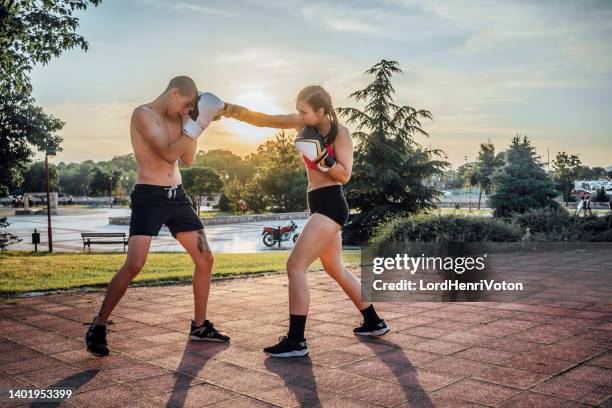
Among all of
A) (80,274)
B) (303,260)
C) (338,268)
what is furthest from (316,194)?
(80,274)

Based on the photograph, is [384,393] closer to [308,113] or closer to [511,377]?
[511,377]

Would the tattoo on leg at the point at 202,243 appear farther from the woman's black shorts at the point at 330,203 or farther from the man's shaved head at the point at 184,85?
the man's shaved head at the point at 184,85

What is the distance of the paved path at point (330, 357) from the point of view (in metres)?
3.00

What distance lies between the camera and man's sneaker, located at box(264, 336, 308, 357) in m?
3.74

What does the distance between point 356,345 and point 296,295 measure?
64 cm

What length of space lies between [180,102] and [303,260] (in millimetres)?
1412

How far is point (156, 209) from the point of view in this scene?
3979mm

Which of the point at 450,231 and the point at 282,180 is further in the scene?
the point at 282,180

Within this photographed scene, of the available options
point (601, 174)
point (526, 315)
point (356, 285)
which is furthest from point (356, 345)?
point (601, 174)

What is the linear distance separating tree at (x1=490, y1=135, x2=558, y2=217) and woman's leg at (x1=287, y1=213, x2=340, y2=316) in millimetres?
21743

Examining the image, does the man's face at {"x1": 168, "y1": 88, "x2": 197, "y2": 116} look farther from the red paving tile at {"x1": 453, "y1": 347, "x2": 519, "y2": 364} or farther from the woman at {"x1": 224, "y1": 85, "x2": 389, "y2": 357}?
the red paving tile at {"x1": 453, "y1": 347, "x2": 519, "y2": 364}

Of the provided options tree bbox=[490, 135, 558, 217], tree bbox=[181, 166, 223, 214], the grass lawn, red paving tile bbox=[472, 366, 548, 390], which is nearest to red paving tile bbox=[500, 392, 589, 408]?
red paving tile bbox=[472, 366, 548, 390]

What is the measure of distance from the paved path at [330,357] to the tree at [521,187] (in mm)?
19848

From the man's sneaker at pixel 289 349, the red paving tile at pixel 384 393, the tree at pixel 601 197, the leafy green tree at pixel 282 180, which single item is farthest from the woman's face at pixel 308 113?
the tree at pixel 601 197
